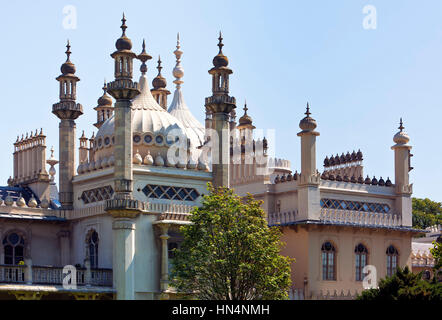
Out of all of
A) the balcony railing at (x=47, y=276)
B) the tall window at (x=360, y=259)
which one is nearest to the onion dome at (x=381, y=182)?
the tall window at (x=360, y=259)

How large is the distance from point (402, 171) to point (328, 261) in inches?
333

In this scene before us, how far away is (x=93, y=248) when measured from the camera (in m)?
55.4

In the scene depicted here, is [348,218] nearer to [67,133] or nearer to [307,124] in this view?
[307,124]

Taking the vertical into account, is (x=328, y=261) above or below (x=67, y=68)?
below

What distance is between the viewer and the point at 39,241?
56.0 m

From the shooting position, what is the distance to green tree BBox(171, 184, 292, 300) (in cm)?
4909

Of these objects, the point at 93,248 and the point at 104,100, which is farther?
the point at 104,100

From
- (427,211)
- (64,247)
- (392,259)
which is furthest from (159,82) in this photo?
(427,211)

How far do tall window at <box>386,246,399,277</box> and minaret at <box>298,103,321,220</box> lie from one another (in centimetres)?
657

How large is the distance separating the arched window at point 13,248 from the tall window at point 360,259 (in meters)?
20.0

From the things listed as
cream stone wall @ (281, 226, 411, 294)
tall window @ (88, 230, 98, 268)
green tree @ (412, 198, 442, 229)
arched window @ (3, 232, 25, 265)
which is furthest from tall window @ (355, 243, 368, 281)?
green tree @ (412, 198, 442, 229)
